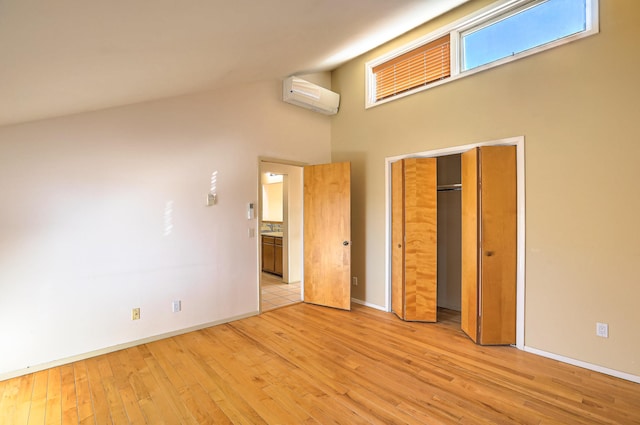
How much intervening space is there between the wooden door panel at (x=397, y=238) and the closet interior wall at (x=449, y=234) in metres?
0.70

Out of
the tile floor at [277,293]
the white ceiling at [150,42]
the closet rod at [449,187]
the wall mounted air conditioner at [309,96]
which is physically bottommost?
the tile floor at [277,293]

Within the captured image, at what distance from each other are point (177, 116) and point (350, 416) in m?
3.29

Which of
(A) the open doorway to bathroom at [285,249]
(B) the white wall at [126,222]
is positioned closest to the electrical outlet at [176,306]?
(B) the white wall at [126,222]

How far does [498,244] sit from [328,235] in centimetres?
210

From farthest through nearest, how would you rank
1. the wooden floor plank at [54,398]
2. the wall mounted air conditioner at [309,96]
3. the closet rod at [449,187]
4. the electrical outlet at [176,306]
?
the wall mounted air conditioner at [309,96], the closet rod at [449,187], the electrical outlet at [176,306], the wooden floor plank at [54,398]

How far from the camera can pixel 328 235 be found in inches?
163

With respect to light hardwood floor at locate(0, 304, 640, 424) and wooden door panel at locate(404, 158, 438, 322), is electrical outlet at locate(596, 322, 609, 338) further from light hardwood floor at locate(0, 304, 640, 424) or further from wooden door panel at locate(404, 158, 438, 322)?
wooden door panel at locate(404, 158, 438, 322)

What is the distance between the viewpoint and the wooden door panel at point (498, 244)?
114 inches

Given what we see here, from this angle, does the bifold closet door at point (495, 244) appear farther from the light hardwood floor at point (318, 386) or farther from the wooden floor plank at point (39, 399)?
the wooden floor plank at point (39, 399)

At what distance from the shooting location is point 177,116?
10.5 feet

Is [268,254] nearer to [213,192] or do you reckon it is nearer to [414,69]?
[213,192]

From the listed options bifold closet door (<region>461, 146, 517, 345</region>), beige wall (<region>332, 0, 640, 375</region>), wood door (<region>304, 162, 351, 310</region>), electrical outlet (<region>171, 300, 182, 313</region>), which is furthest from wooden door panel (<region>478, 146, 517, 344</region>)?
electrical outlet (<region>171, 300, 182, 313</region>)

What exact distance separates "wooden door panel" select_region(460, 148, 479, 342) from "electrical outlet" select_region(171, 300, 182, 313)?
3208 mm

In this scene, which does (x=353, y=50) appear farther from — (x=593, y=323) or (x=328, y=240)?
(x=593, y=323)
